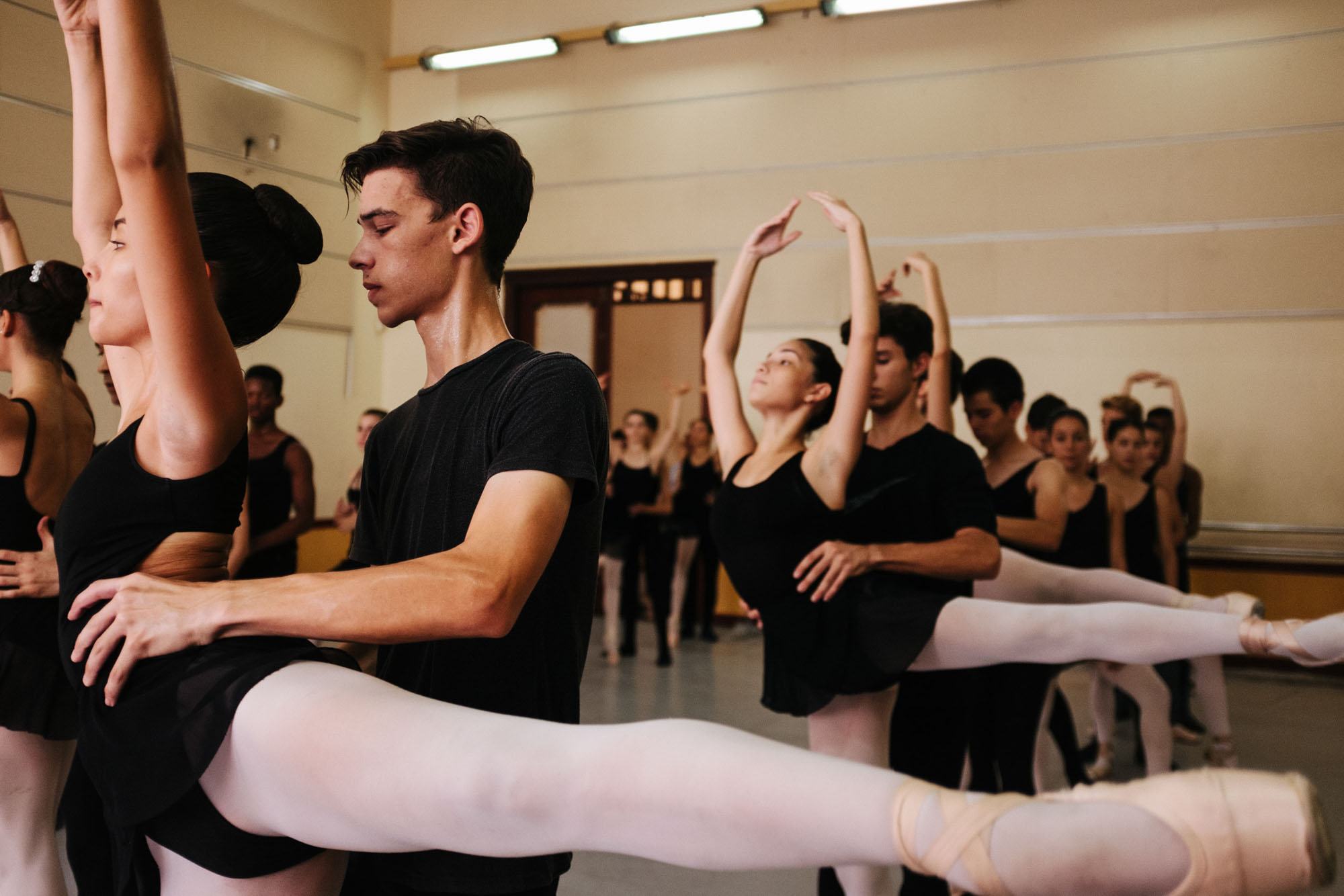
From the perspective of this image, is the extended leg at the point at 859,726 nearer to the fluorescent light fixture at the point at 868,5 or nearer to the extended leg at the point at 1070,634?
the extended leg at the point at 1070,634

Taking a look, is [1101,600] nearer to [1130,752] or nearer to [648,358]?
[1130,752]

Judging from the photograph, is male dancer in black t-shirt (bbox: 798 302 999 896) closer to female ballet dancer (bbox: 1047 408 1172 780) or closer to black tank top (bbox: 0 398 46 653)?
female ballet dancer (bbox: 1047 408 1172 780)

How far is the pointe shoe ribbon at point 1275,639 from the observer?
190 cm

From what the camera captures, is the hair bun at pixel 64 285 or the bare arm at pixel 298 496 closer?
the hair bun at pixel 64 285

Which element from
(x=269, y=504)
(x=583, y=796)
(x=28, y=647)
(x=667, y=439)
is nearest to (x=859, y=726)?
(x=583, y=796)

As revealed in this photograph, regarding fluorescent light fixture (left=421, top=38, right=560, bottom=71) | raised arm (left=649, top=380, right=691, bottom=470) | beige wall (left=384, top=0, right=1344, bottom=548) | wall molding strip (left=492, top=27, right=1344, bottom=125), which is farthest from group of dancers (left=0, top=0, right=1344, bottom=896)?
fluorescent light fixture (left=421, top=38, right=560, bottom=71)

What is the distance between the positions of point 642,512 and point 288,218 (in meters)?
5.41

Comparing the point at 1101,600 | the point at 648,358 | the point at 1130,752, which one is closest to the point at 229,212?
the point at 1101,600

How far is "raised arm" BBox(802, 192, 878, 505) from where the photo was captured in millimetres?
2250

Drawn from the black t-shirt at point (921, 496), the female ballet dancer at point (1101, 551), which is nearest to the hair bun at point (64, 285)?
the black t-shirt at point (921, 496)

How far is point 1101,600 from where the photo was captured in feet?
9.58

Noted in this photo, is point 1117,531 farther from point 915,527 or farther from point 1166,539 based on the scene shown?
point 915,527

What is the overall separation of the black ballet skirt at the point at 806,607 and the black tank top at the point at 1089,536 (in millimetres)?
1770

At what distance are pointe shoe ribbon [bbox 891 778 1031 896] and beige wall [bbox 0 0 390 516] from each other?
6.60 m
